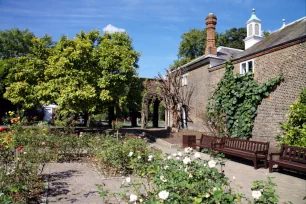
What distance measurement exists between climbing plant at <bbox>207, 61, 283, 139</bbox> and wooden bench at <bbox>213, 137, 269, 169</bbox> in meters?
3.14

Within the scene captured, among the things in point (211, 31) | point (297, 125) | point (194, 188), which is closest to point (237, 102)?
point (297, 125)

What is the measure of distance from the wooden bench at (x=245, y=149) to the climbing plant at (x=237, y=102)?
3141 mm

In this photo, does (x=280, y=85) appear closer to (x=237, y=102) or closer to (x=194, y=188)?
(x=237, y=102)

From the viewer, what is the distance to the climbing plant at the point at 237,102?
13254mm

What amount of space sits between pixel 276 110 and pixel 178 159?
978 cm

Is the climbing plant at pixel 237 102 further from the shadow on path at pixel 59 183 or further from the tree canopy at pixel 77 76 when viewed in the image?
the shadow on path at pixel 59 183

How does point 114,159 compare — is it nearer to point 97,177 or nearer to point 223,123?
point 97,177

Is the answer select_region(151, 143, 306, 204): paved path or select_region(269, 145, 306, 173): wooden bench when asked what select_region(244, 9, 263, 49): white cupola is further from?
select_region(269, 145, 306, 173): wooden bench

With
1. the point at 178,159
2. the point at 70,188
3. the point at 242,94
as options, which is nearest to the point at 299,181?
the point at 178,159

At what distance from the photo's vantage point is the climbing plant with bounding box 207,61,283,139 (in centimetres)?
1325

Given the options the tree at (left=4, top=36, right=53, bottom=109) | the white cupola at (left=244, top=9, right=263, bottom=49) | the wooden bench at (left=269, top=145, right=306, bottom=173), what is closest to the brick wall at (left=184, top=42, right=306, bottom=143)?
the wooden bench at (left=269, top=145, right=306, bottom=173)

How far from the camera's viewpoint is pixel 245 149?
9781 mm

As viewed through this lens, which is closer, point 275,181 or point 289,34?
point 275,181

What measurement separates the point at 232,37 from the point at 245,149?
38.7 meters
